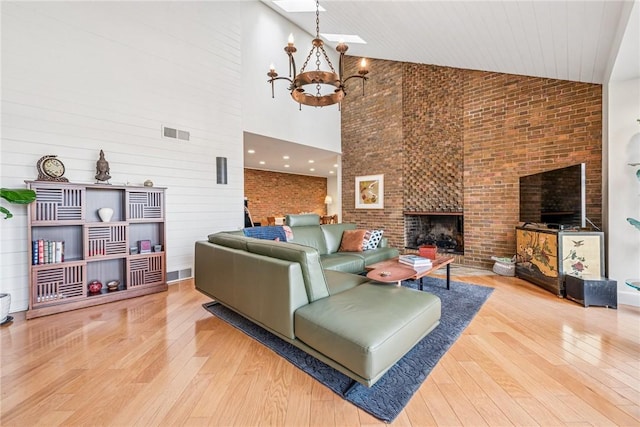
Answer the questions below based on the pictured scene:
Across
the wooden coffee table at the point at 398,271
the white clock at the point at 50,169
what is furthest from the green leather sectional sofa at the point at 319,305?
the white clock at the point at 50,169

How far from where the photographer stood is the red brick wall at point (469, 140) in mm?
3781

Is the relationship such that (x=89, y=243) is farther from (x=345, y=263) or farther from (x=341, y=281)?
(x=345, y=263)

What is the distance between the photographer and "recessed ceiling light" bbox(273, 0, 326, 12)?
15.6 ft

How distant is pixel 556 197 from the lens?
11.0 feet

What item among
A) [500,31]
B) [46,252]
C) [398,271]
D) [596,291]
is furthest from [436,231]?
[46,252]

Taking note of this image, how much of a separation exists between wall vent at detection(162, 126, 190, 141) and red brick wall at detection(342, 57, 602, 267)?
3.75 m

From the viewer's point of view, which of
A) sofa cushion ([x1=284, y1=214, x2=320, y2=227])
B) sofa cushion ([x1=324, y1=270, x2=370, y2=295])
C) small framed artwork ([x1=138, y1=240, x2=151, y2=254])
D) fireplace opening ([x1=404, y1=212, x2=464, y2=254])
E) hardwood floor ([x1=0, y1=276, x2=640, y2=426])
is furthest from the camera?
fireplace opening ([x1=404, y1=212, x2=464, y2=254])

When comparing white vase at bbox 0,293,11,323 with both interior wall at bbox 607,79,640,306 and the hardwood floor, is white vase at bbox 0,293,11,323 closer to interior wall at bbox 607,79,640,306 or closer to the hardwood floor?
the hardwood floor

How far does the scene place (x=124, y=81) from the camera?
11.4 ft

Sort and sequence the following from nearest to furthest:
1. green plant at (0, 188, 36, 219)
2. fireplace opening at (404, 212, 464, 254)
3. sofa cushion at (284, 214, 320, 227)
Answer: green plant at (0, 188, 36, 219) < sofa cushion at (284, 214, 320, 227) < fireplace opening at (404, 212, 464, 254)

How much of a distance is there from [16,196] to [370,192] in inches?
213

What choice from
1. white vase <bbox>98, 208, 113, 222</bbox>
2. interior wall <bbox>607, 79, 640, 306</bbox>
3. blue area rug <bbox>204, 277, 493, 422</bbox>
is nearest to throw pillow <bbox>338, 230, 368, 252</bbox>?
blue area rug <bbox>204, 277, 493, 422</bbox>

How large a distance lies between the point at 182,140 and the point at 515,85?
516 centimetres

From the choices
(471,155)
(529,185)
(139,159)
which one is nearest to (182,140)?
(139,159)
